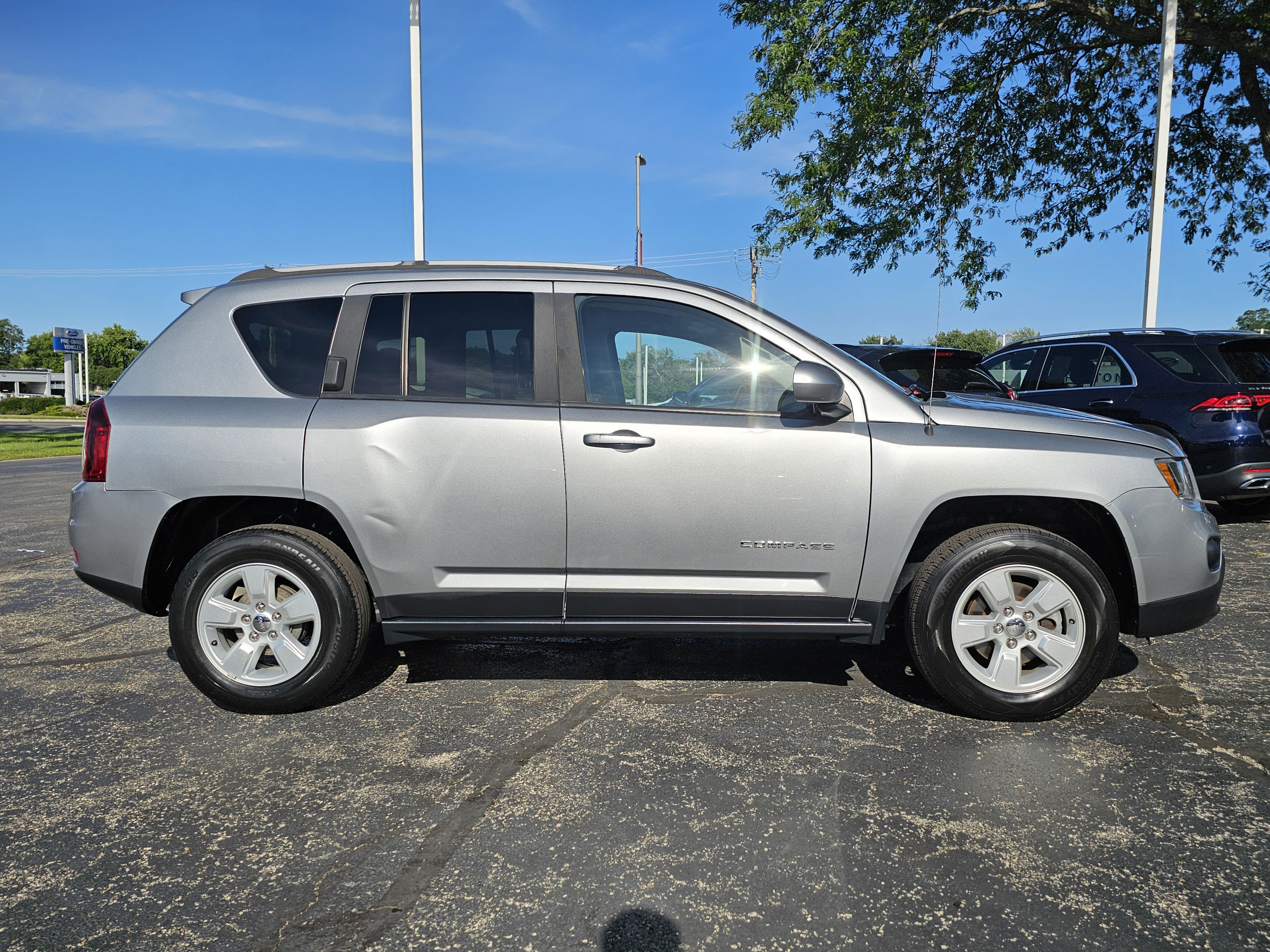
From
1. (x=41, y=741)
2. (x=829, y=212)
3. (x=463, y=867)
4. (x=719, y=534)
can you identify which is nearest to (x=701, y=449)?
(x=719, y=534)

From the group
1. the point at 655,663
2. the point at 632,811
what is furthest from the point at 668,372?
the point at 632,811

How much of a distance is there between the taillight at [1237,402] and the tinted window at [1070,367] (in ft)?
3.52

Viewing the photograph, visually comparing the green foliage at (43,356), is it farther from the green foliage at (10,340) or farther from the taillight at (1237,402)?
the taillight at (1237,402)

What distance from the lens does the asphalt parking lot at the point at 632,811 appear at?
210cm

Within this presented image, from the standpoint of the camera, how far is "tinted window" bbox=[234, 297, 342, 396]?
3553mm

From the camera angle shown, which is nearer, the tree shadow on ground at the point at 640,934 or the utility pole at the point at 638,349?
the tree shadow on ground at the point at 640,934

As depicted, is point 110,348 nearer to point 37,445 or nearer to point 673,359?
point 37,445

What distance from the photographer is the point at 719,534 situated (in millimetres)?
3359

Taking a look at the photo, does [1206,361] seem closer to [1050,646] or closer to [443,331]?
[1050,646]

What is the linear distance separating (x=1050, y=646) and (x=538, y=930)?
7.82ft

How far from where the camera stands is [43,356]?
5148 inches

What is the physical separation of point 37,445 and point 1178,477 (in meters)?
28.9

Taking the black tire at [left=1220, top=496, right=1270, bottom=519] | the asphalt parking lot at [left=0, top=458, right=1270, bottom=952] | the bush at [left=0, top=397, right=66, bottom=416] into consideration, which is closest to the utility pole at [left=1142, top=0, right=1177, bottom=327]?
the black tire at [left=1220, top=496, right=1270, bottom=519]

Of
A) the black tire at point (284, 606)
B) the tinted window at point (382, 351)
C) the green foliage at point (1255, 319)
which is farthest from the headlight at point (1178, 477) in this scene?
the green foliage at point (1255, 319)
